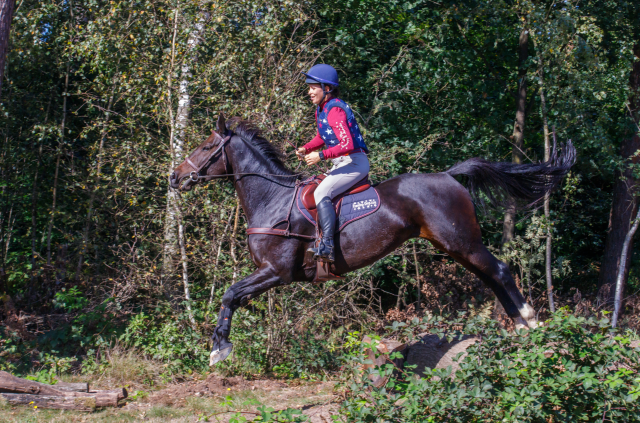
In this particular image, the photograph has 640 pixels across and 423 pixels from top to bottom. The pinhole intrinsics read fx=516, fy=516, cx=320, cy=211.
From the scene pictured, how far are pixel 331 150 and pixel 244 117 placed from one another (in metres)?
2.71

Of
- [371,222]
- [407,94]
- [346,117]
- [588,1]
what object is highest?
[588,1]

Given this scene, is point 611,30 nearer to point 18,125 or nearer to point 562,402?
point 562,402

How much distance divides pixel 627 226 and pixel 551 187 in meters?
5.93

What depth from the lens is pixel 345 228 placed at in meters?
5.31

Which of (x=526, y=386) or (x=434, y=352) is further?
(x=434, y=352)

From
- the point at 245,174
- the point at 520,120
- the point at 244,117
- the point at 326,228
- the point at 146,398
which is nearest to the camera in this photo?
the point at 326,228

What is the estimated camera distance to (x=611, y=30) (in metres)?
9.66

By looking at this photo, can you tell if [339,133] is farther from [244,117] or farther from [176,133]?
[176,133]

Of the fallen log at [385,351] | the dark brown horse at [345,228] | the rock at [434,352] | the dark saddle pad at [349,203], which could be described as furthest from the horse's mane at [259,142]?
the rock at [434,352]

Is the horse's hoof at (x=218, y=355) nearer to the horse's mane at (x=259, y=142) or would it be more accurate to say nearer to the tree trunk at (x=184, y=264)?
the horse's mane at (x=259, y=142)

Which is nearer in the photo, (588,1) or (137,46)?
(137,46)

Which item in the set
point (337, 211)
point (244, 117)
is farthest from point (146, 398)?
point (244, 117)

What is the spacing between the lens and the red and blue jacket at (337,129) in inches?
197

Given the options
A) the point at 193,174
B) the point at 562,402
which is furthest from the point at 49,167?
the point at 562,402
